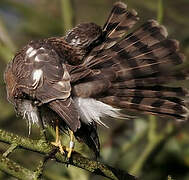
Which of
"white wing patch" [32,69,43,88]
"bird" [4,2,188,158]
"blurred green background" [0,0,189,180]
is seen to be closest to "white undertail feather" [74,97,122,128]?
"bird" [4,2,188,158]

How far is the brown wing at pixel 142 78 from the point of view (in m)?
3.81

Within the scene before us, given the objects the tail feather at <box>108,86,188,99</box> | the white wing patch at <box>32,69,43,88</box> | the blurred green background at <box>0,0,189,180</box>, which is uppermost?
the white wing patch at <box>32,69,43,88</box>

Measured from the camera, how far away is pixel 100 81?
151 inches

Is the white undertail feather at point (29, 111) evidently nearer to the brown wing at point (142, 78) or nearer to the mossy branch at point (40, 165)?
the brown wing at point (142, 78)

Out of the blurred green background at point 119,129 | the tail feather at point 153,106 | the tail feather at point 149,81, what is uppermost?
the tail feather at point 149,81

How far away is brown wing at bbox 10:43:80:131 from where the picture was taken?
370cm

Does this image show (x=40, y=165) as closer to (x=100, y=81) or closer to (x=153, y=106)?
(x=100, y=81)

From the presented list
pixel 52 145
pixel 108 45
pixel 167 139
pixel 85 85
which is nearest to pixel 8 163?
pixel 52 145

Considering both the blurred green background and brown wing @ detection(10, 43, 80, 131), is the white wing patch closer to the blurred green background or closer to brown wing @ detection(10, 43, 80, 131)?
brown wing @ detection(10, 43, 80, 131)

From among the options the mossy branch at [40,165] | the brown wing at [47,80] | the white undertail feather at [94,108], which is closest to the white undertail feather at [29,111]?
the brown wing at [47,80]

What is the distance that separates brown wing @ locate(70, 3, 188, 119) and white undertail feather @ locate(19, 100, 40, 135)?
0.33m

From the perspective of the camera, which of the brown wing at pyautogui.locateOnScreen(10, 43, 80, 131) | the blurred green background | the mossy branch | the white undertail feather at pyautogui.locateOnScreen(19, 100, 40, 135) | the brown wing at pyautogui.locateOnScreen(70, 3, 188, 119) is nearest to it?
the mossy branch

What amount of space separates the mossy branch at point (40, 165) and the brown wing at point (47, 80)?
0.63ft

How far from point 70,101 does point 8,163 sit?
598 mm
